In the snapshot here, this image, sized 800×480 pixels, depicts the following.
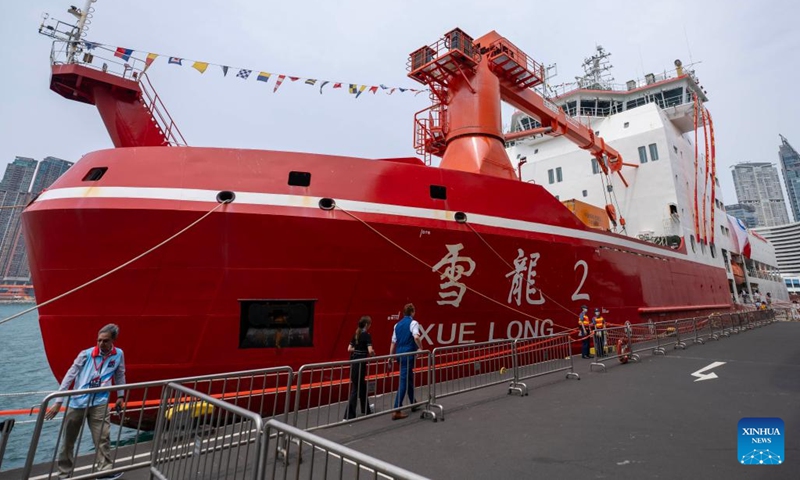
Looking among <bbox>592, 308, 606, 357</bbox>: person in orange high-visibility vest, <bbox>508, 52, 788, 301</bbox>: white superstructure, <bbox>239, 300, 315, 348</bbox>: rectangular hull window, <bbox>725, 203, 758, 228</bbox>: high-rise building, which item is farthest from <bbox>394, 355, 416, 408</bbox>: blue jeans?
<bbox>725, 203, 758, 228</bbox>: high-rise building

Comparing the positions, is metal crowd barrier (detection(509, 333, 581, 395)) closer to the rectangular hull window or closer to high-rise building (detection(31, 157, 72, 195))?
the rectangular hull window

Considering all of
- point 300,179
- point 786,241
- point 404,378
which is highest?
point 786,241

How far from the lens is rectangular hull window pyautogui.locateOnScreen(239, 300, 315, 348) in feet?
19.5

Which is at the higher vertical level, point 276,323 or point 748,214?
point 748,214

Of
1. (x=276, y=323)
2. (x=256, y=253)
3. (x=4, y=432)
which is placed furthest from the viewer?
(x=276, y=323)

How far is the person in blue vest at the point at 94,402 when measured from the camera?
356cm

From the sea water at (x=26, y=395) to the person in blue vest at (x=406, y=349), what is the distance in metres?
3.48

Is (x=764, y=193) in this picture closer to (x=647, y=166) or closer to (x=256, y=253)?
(x=647, y=166)

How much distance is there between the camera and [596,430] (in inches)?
179

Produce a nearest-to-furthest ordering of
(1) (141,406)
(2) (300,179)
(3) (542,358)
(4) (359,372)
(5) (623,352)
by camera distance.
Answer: (1) (141,406)
(4) (359,372)
(2) (300,179)
(3) (542,358)
(5) (623,352)

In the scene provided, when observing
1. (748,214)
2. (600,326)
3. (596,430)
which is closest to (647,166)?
(600,326)

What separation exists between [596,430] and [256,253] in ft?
16.4

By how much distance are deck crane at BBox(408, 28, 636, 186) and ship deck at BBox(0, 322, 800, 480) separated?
5139 millimetres

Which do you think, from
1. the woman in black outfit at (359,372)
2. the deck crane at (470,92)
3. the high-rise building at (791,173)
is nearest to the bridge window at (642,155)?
the deck crane at (470,92)
